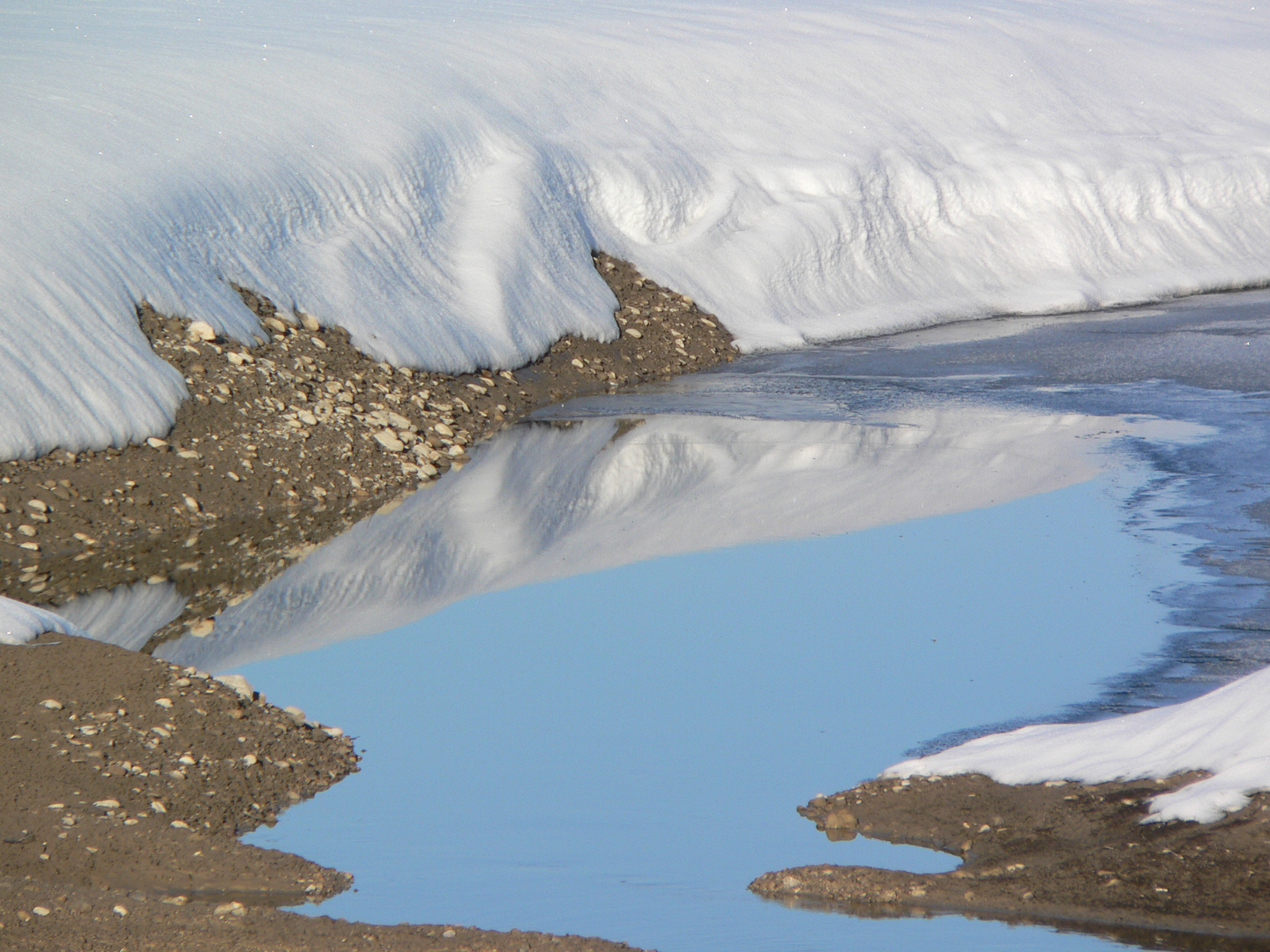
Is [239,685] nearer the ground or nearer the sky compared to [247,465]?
nearer the sky

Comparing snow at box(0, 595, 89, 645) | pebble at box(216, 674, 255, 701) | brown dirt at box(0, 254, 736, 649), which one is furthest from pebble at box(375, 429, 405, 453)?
pebble at box(216, 674, 255, 701)

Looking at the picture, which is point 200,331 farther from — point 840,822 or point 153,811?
point 840,822

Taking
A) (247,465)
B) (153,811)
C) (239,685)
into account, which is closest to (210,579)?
(247,465)

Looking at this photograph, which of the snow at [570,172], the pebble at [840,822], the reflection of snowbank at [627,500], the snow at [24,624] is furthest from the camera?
the snow at [570,172]

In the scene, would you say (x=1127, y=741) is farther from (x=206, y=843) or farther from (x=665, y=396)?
(x=665, y=396)

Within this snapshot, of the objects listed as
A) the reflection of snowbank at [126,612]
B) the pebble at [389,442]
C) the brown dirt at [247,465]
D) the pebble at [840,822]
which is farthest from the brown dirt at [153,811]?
the pebble at [389,442]

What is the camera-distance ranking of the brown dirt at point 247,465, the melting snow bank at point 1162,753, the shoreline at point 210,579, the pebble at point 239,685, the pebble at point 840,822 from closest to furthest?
the shoreline at point 210,579 < the melting snow bank at point 1162,753 < the pebble at point 840,822 < the pebble at point 239,685 < the brown dirt at point 247,465

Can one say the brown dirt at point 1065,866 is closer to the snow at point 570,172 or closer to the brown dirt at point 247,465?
the brown dirt at point 247,465
